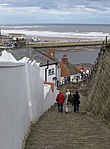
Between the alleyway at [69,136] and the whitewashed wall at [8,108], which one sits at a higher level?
the whitewashed wall at [8,108]

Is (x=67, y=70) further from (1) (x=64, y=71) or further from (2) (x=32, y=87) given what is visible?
(2) (x=32, y=87)

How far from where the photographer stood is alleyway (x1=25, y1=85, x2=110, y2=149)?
991cm

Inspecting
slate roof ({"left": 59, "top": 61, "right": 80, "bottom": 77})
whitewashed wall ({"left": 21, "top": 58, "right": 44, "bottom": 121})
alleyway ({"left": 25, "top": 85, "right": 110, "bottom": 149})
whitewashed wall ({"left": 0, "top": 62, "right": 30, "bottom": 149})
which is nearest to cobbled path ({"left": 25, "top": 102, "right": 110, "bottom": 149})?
alleyway ({"left": 25, "top": 85, "right": 110, "bottom": 149})

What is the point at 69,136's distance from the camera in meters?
11.1

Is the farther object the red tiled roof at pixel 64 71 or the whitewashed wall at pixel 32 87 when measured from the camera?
the red tiled roof at pixel 64 71

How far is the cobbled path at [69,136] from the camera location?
390 inches

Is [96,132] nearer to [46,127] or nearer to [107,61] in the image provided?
[46,127]

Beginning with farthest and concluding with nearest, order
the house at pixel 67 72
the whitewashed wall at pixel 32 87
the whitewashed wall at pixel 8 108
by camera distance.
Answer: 1. the house at pixel 67 72
2. the whitewashed wall at pixel 32 87
3. the whitewashed wall at pixel 8 108

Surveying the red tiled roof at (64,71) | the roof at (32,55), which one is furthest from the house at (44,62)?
the red tiled roof at (64,71)

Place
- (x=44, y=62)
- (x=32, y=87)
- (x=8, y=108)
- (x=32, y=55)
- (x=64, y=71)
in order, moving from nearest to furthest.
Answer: (x=8, y=108), (x=32, y=87), (x=32, y=55), (x=44, y=62), (x=64, y=71)

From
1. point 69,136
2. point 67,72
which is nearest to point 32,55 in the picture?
point 67,72

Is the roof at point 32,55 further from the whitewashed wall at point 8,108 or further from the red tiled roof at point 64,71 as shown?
the whitewashed wall at point 8,108

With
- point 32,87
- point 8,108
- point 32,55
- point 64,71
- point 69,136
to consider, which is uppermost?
point 8,108

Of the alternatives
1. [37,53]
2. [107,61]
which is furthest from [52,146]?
[37,53]
